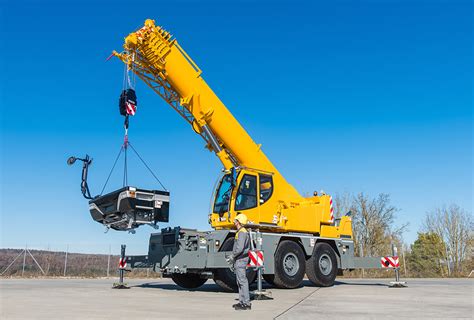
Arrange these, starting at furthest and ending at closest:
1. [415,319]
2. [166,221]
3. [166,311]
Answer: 1. [166,221]
2. [166,311]
3. [415,319]

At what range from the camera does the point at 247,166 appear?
1330 centimetres

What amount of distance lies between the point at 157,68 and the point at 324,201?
6.61 meters

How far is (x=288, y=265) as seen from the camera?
41.6ft

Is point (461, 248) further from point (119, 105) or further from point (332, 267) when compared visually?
point (119, 105)

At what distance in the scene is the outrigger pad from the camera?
1104 centimetres

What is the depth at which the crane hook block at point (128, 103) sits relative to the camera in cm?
1227

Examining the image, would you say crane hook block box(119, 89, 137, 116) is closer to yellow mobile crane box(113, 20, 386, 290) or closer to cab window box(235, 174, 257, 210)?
yellow mobile crane box(113, 20, 386, 290)

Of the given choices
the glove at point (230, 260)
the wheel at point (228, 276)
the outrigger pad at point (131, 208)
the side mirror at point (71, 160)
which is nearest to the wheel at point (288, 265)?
the wheel at point (228, 276)

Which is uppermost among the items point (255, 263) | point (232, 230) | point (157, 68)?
point (157, 68)

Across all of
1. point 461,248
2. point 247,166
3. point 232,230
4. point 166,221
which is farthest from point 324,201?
point 461,248

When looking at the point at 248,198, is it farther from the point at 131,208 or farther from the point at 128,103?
the point at 128,103

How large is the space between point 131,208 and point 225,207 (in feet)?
9.32

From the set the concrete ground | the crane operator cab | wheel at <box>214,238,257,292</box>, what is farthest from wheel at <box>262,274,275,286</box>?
the concrete ground

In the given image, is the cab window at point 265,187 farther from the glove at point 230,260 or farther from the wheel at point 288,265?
the glove at point 230,260
